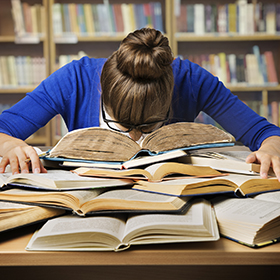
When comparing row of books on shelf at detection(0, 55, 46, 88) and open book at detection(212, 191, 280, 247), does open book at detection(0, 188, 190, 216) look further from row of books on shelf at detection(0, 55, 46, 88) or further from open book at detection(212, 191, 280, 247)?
row of books on shelf at detection(0, 55, 46, 88)

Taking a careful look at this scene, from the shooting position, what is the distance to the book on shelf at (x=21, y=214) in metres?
0.33

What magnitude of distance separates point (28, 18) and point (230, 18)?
156 cm

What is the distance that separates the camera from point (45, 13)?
2.33m

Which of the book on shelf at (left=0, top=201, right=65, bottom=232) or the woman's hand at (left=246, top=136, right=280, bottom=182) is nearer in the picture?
the book on shelf at (left=0, top=201, right=65, bottom=232)

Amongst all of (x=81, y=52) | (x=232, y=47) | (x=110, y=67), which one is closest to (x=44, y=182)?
(x=110, y=67)

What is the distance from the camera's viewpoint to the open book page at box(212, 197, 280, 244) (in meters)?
0.32

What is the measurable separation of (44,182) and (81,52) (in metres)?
2.22

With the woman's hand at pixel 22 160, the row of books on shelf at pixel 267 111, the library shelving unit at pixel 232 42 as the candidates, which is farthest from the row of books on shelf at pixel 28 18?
the woman's hand at pixel 22 160

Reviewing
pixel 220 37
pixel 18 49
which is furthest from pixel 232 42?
pixel 18 49

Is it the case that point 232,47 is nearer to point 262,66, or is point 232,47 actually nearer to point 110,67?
point 262,66

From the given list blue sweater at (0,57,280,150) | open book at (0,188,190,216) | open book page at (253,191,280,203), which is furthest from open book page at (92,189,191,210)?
blue sweater at (0,57,280,150)

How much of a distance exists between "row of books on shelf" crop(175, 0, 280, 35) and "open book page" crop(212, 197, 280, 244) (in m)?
2.20

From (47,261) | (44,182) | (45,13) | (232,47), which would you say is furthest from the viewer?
(232,47)

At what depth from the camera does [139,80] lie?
74 centimetres
